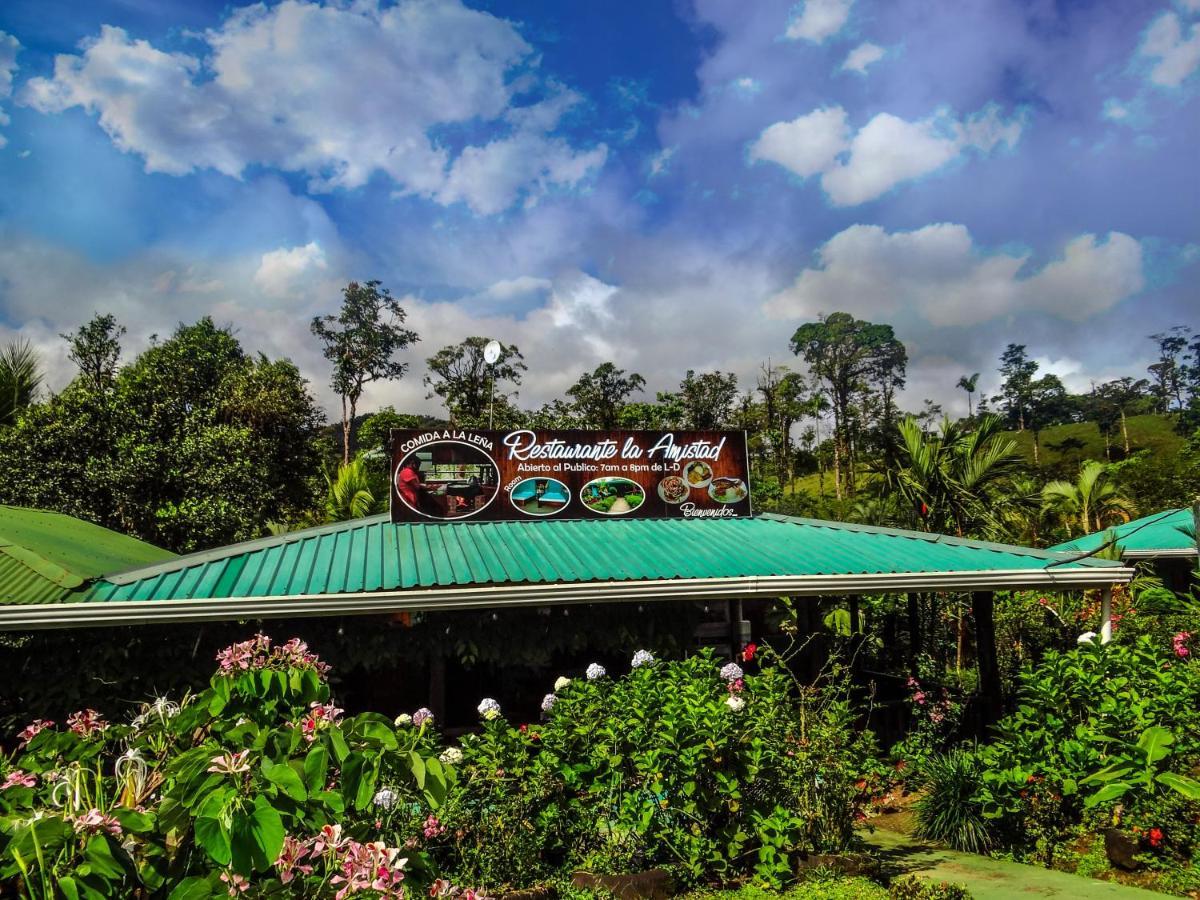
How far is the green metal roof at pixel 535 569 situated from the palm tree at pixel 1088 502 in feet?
47.5

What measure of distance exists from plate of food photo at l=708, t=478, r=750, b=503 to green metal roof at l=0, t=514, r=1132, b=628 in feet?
2.23

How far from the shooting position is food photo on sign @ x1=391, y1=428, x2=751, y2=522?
1073cm

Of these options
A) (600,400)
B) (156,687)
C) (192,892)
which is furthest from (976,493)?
(600,400)

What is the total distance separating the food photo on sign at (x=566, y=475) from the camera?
35.2ft

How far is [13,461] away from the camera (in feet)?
60.6

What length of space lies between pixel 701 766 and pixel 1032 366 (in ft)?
322

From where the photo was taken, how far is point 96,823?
1880 mm

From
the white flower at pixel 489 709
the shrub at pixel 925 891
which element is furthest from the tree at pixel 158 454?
the shrub at pixel 925 891

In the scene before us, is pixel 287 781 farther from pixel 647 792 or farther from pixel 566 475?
pixel 566 475

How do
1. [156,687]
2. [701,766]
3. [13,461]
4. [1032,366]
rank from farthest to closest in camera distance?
[1032,366] → [13,461] → [156,687] → [701,766]

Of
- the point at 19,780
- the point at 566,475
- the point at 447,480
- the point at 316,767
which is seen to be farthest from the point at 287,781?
the point at 566,475

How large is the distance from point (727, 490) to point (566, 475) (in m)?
2.63

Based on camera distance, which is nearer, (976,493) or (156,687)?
(156,687)

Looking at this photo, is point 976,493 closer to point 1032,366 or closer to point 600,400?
point 600,400
